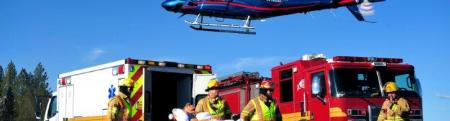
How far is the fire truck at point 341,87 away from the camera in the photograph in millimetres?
13766

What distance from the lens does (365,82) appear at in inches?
557

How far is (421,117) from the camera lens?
14297 mm

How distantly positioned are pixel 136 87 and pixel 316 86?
13.5 ft

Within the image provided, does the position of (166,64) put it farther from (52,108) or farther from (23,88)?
(23,88)


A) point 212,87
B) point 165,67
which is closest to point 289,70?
point 165,67

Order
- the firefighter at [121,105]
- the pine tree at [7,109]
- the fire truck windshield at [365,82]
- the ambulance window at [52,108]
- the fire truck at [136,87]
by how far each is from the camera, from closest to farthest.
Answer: the firefighter at [121,105], the fire truck windshield at [365,82], the fire truck at [136,87], the ambulance window at [52,108], the pine tree at [7,109]

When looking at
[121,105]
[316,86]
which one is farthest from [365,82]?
[121,105]

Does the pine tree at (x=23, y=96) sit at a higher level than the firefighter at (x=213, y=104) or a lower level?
higher

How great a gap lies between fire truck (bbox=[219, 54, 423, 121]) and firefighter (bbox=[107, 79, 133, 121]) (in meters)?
4.84

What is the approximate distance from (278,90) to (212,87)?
5.45 metres

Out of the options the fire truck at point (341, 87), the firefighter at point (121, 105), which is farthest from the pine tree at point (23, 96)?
the firefighter at point (121, 105)

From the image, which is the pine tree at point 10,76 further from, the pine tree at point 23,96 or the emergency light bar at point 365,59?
the emergency light bar at point 365,59

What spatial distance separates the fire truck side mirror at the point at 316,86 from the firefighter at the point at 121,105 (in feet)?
16.0

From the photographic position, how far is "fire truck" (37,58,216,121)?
1517 cm
